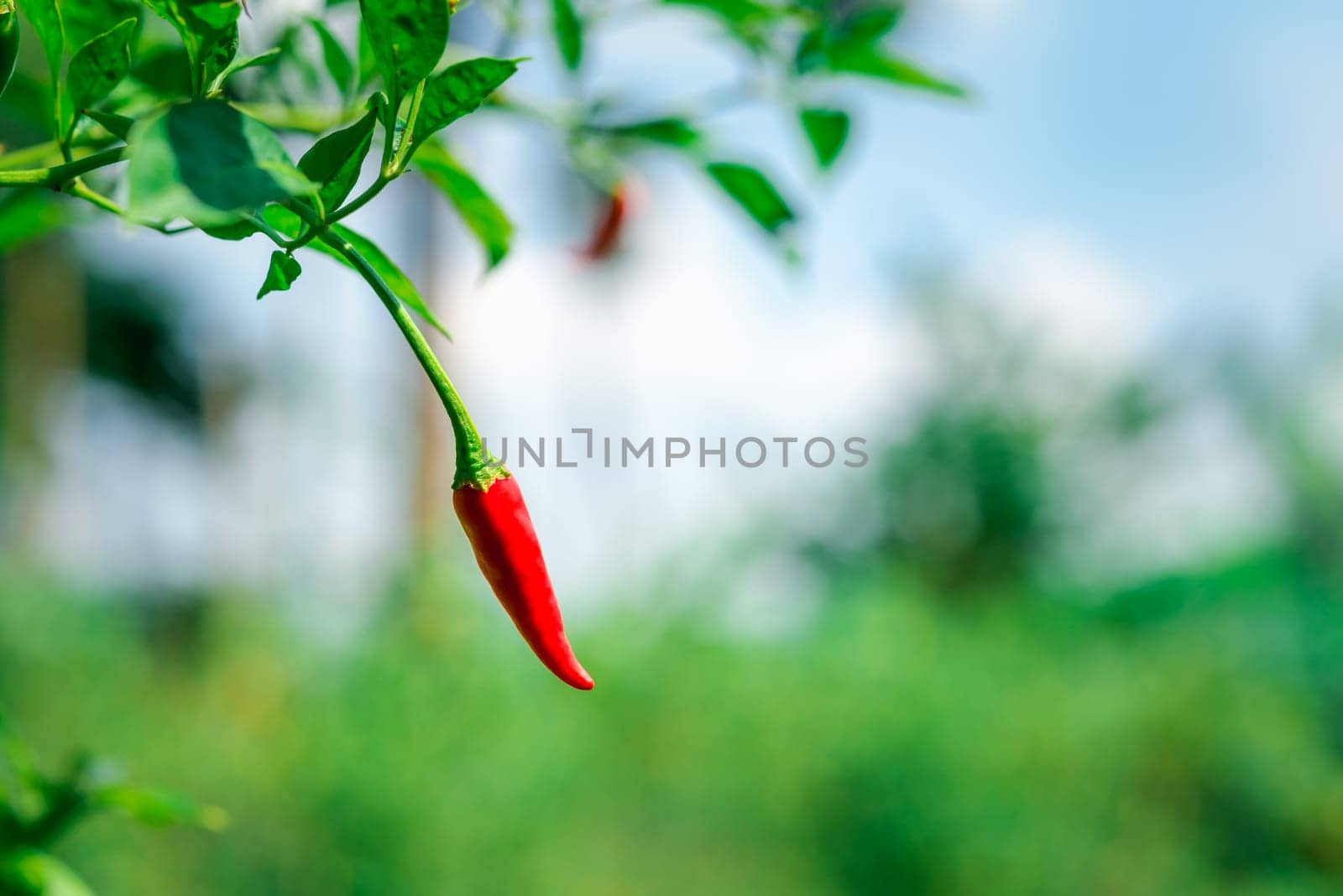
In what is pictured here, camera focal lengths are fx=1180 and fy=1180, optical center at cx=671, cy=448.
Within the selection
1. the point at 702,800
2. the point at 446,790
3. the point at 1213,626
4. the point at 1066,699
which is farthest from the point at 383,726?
the point at 1213,626

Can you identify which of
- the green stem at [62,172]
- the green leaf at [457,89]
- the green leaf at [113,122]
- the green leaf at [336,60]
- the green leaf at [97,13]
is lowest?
the green stem at [62,172]

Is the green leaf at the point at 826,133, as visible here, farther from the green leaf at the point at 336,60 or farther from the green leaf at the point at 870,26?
the green leaf at the point at 336,60

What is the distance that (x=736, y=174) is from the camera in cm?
49

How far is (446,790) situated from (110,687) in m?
1.87

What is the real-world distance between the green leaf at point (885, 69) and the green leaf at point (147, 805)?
39 cm

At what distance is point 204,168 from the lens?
0.61ft

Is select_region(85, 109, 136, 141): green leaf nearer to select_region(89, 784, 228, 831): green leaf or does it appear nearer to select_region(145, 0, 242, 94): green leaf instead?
select_region(145, 0, 242, 94): green leaf

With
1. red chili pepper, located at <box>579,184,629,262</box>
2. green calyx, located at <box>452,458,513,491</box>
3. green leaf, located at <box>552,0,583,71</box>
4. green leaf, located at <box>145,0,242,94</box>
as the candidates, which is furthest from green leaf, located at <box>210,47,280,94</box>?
red chili pepper, located at <box>579,184,629,262</box>

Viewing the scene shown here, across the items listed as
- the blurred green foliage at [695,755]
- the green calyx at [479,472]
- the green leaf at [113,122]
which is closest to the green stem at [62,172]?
the green leaf at [113,122]

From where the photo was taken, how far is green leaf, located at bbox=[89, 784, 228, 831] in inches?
17.5

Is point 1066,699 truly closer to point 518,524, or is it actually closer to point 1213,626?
point 1213,626

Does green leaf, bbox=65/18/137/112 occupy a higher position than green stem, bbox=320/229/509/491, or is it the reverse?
green leaf, bbox=65/18/137/112

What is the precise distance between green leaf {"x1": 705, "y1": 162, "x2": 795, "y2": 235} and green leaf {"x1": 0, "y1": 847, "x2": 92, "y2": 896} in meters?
0.36

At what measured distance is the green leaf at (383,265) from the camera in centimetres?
28
